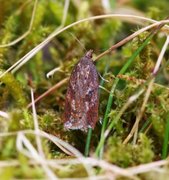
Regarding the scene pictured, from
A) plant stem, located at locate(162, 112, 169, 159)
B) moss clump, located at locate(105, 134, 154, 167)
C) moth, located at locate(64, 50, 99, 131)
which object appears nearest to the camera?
moss clump, located at locate(105, 134, 154, 167)

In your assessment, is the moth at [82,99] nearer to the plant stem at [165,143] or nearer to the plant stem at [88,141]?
the plant stem at [88,141]

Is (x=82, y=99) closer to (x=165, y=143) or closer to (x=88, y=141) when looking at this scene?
(x=88, y=141)

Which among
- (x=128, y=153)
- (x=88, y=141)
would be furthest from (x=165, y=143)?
(x=88, y=141)

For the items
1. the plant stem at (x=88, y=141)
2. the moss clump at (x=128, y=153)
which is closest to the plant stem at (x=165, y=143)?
the moss clump at (x=128, y=153)

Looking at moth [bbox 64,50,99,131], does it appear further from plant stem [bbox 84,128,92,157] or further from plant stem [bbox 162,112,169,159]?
plant stem [bbox 162,112,169,159]

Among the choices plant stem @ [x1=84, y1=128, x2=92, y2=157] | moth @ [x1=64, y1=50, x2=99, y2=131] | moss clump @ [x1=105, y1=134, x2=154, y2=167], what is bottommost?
moss clump @ [x1=105, y1=134, x2=154, y2=167]

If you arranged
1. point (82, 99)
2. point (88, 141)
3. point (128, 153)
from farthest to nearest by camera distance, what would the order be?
point (82, 99), point (88, 141), point (128, 153)

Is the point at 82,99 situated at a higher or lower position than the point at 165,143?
higher

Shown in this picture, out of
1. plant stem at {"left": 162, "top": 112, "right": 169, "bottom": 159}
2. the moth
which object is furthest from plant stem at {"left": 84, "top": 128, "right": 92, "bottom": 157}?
plant stem at {"left": 162, "top": 112, "right": 169, "bottom": 159}
